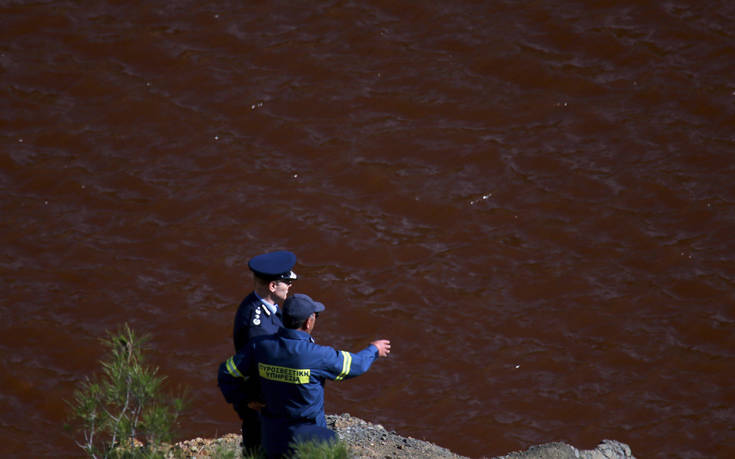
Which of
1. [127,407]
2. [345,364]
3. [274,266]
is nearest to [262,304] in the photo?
[274,266]

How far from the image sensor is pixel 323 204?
15.1m

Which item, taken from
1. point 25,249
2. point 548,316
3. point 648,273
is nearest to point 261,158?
point 25,249

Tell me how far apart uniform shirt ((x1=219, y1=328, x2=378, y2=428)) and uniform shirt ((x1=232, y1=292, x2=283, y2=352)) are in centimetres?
33

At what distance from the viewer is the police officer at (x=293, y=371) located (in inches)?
252

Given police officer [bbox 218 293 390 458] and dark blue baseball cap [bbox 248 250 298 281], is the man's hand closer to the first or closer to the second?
police officer [bbox 218 293 390 458]

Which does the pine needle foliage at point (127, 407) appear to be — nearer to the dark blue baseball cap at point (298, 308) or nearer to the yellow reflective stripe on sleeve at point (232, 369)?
the yellow reflective stripe on sleeve at point (232, 369)

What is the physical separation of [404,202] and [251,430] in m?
8.14

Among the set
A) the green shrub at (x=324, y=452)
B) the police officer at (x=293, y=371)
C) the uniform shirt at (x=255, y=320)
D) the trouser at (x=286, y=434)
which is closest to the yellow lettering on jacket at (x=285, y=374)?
the police officer at (x=293, y=371)

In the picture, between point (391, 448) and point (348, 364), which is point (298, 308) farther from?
point (391, 448)

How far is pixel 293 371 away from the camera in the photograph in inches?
252

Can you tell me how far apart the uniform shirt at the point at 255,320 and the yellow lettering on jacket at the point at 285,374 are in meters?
0.47

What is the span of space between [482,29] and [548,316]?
6.57m

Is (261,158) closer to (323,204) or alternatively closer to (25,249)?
(323,204)

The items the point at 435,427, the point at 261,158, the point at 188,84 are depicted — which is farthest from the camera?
the point at 188,84
